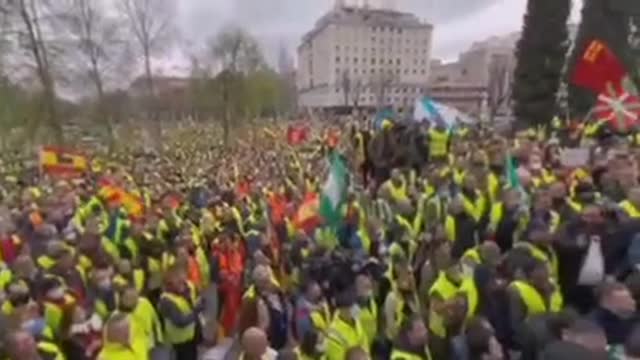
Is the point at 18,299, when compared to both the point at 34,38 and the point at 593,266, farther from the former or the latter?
the point at 34,38

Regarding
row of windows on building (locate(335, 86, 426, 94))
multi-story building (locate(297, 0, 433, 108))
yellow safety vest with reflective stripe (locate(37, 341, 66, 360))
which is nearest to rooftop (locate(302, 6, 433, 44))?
multi-story building (locate(297, 0, 433, 108))

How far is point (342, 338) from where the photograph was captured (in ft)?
22.3

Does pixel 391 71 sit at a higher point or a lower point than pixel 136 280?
lower

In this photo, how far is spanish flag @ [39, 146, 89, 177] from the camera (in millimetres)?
17453

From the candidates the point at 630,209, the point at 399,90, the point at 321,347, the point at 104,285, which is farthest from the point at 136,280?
the point at 399,90

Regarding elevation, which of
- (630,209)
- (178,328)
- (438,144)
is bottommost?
(178,328)

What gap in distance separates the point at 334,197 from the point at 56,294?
5.21 meters

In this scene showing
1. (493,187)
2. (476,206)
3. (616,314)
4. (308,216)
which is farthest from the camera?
(308,216)

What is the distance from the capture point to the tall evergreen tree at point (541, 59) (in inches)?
1099

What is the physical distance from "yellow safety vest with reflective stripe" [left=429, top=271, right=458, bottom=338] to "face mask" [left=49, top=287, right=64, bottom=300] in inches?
114

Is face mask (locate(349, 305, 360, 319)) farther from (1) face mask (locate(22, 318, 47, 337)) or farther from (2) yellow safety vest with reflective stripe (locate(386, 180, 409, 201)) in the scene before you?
(2) yellow safety vest with reflective stripe (locate(386, 180, 409, 201))

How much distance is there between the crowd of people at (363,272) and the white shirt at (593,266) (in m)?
0.01

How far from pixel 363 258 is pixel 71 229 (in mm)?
4285

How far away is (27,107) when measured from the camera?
34.2 m
